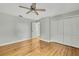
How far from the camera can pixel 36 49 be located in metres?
1.61

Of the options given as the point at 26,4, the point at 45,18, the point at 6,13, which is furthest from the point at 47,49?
the point at 6,13

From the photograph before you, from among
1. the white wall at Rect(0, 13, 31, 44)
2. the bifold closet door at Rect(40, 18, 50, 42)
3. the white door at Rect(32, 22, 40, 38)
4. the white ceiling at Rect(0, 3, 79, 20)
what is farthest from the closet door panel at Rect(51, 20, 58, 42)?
the white wall at Rect(0, 13, 31, 44)

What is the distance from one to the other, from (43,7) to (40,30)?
0.51m

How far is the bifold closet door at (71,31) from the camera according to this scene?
1.62 metres

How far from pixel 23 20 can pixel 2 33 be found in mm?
580

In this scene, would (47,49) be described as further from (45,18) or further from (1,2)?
(1,2)

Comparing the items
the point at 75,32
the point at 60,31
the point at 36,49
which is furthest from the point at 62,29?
the point at 36,49

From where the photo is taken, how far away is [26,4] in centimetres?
146

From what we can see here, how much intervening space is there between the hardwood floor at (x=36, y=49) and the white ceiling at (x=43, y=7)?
1.95ft

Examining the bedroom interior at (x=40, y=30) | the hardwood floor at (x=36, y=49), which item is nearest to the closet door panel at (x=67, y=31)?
the bedroom interior at (x=40, y=30)

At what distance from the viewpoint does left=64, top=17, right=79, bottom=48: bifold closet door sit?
1.62 metres

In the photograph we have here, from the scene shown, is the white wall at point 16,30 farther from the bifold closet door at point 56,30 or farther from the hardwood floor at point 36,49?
the bifold closet door at point 56,30

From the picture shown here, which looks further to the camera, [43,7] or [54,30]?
[54,30]

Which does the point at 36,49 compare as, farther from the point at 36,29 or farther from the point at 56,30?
the point at 56,30
